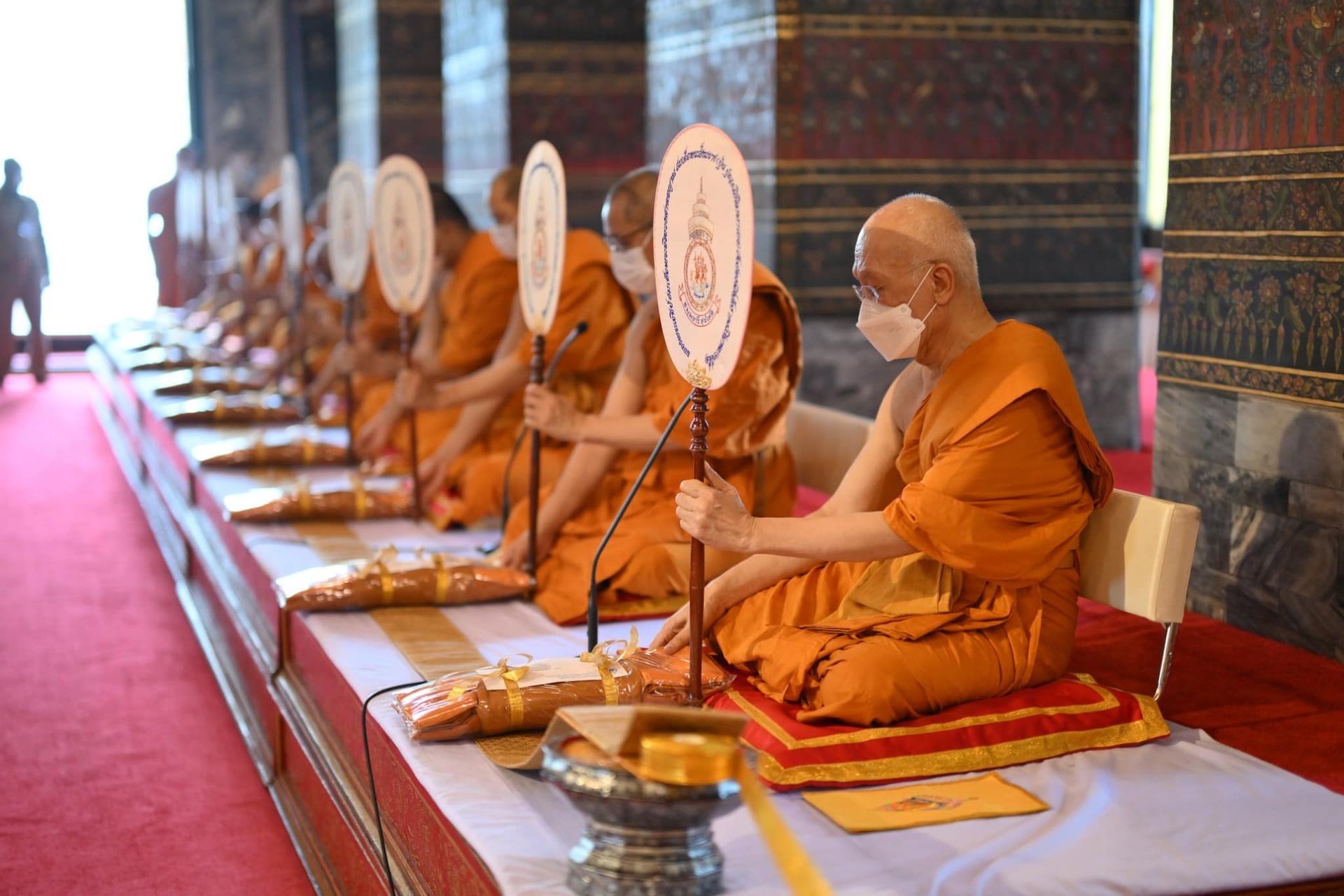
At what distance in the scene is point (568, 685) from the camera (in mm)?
2979

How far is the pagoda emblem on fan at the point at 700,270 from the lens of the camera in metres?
2.84

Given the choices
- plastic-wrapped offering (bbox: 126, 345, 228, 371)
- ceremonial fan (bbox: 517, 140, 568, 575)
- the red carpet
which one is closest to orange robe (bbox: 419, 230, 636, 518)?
ceremonial fan (bbox: 517, 140, 568, 575)

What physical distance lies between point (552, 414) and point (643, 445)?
257 mm

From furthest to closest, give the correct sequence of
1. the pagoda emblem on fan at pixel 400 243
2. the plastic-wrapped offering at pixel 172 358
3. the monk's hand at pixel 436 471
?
the plastic-wrapped offering at pixel 172 358
the monk's hand at pixel 436 471
the pagoda emblem on fan at pixel 400 243

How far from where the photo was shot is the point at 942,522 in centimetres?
285

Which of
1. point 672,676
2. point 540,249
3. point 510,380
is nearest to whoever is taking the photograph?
point 672,676

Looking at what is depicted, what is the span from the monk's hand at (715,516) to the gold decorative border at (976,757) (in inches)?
15.4

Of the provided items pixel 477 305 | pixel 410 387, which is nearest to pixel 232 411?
pixel 477 305

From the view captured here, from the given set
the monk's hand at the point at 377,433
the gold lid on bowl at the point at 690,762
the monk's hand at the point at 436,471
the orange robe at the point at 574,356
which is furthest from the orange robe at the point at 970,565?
the monk's hand at the point at 377,433

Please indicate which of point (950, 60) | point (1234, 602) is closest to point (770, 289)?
point (1234, 602)

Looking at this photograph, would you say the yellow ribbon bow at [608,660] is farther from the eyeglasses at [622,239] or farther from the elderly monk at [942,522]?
the eyeglasses at [622,239]

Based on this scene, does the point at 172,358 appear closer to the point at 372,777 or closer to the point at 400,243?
the point at 400,243

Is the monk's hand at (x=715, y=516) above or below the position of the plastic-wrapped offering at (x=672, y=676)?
above

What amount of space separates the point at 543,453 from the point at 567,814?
7.88 ft
